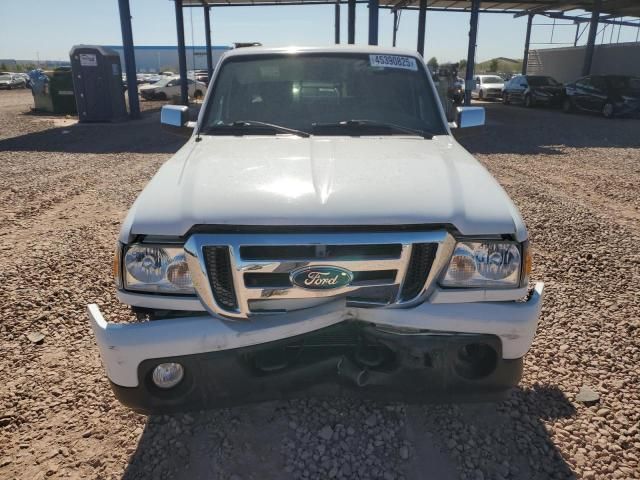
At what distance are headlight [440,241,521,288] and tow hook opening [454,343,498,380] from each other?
0.94 ft

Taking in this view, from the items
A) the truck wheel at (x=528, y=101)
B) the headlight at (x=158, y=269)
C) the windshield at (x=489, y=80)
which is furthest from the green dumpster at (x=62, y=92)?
the windshield at (x=489, y=80)

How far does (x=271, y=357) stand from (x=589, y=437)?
172 centimetres

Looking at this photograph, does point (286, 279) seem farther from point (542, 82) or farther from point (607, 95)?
point (542, 82)

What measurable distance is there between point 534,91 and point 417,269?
25520 millimetres

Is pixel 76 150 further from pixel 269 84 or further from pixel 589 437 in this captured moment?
pixel 589 437

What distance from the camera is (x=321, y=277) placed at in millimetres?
2049

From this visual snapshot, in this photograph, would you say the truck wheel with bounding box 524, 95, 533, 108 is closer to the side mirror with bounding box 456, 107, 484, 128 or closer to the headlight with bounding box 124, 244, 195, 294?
the side mirror with bounding box 456, 107, 484, 128

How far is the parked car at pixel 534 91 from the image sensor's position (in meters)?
23.5

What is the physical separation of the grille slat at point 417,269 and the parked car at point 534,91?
24.5m

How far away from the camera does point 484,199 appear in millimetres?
2268

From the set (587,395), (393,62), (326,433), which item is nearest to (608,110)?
(393,62)

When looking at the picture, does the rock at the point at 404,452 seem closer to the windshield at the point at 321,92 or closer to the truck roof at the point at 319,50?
the windshield at the point at 321,92

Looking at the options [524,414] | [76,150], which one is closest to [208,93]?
[524,414]

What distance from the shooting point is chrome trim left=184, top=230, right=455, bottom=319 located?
6.63 ft
